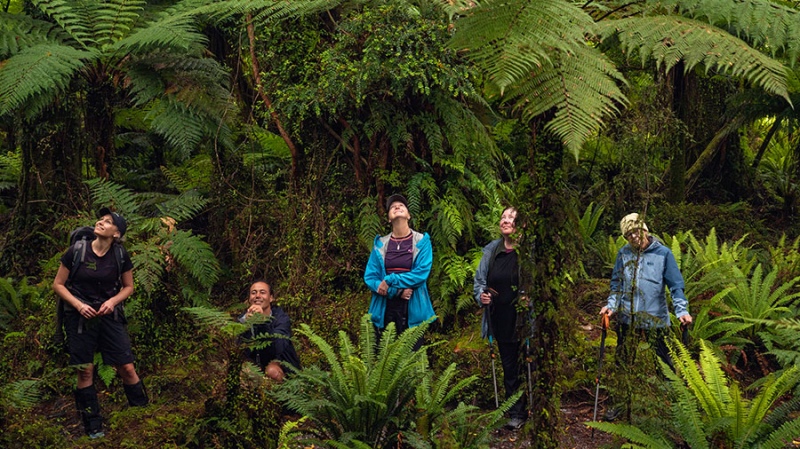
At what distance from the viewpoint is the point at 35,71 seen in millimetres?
6863

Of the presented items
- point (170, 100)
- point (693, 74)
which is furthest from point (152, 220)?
point (693, 74)

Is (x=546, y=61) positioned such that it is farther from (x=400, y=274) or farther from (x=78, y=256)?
A: (x=78, y=256)

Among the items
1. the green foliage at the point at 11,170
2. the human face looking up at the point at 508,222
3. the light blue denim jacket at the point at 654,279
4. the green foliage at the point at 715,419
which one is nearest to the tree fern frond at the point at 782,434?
the green foliage at the point at 715,419

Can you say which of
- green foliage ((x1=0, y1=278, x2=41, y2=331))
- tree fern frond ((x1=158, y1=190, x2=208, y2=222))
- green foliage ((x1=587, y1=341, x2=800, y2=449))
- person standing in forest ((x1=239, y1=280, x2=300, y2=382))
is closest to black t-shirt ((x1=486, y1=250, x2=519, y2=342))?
green foliage ((x1=587, y1=341, x2=800, y2=449))

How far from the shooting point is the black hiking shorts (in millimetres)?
6125

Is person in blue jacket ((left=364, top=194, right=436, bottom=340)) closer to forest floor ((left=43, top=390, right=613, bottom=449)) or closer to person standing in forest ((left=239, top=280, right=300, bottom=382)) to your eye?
person standing in forest ((left=239, top=280, right=300, bottom=382))

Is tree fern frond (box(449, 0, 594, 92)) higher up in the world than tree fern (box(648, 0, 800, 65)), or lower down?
lower down

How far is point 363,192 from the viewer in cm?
823

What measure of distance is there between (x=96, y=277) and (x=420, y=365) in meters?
2.52

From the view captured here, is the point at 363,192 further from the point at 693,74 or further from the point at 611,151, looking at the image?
the point at 693,74

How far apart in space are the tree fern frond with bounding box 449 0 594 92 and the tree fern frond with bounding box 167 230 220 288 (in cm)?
452

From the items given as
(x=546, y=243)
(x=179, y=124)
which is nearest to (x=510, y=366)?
(x=546, y=243)

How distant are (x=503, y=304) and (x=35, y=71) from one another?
4308 mm

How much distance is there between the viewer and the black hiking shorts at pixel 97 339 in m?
6.12
